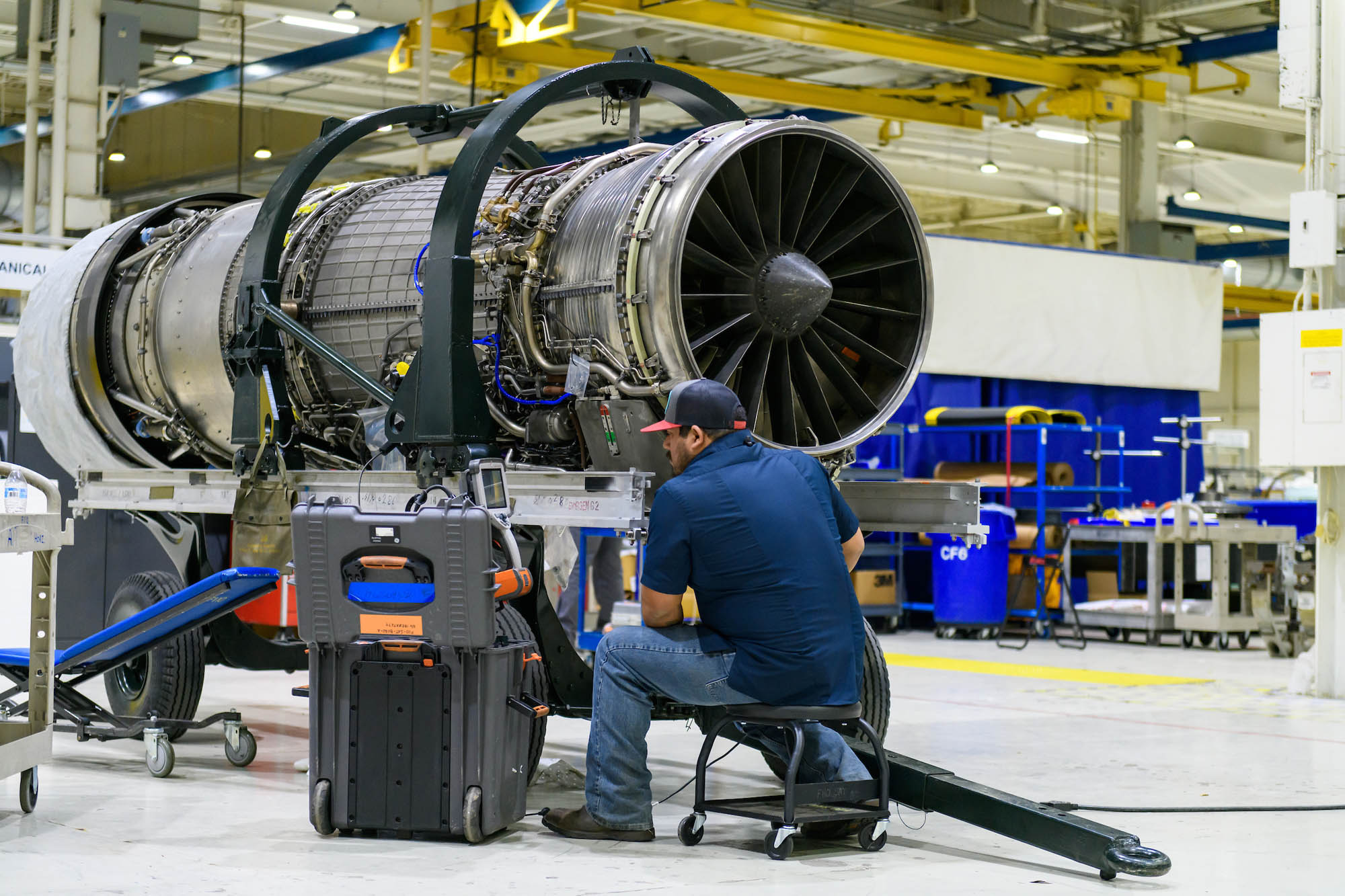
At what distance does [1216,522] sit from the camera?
43.1 ft

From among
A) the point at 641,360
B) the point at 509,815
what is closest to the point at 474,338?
the point at 641,360

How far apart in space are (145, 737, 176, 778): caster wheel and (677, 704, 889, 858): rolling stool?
7.76ft

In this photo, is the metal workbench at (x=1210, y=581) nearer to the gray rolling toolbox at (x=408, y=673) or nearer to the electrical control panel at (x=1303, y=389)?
the electrical control panel at (x=1303, y=389)

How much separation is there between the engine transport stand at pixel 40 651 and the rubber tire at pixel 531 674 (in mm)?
1479

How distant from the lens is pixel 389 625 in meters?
4.90

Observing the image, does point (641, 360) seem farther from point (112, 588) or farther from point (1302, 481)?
point (1302, 481)

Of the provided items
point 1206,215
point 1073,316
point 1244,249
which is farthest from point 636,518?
point 1244,249

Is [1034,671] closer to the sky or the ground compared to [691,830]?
closer to the ground

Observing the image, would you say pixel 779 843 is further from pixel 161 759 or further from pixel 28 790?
pixel 161 759

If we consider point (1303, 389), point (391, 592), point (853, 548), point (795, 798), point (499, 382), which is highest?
point (1303, 389)

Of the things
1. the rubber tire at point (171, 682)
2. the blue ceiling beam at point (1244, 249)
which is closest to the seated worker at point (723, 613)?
the rubber tire at point (171, 682)

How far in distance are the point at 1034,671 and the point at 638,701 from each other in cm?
680

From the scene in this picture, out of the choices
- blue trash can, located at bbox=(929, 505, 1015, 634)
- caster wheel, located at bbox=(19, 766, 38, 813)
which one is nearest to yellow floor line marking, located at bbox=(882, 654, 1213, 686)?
blue trash can, located at bbox=(929, 505, 1015, 634)

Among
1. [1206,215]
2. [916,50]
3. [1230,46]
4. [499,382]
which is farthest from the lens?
[1206,215]
